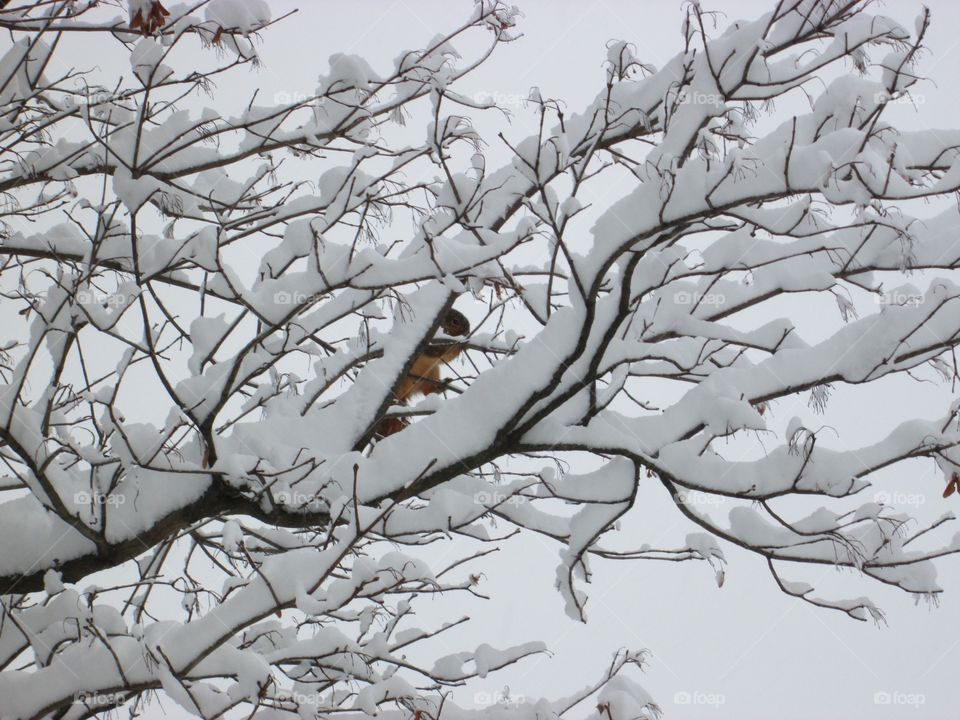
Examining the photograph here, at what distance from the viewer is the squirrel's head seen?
4.11 m

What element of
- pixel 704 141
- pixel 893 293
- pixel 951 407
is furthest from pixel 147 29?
pixel 951 407

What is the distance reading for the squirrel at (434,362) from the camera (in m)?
4.06

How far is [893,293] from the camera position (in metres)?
2.86

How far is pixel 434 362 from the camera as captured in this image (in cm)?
427
